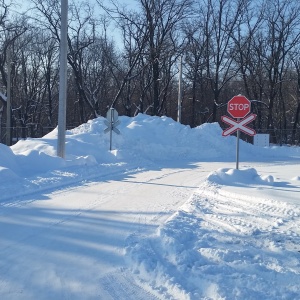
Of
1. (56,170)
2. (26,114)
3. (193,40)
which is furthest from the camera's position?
(26,114)

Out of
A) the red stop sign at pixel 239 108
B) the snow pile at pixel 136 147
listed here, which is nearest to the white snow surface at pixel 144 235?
the snow pile at pixel 136 147

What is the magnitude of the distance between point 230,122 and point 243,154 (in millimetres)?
17226

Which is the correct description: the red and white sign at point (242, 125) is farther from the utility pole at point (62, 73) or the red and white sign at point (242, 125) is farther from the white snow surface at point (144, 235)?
A: the utility pole at point (62, 73)

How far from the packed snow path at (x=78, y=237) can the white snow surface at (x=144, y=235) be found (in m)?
0.02

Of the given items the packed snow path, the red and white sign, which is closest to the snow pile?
the packed snow path

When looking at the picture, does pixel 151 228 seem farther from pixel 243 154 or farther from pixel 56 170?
pixel 243 154

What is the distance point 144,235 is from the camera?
7172mm

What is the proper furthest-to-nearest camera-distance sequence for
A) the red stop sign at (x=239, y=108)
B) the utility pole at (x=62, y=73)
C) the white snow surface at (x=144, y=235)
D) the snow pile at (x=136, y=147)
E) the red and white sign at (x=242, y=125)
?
1. the utility pole at (x=62, y=73)
2. the snow pile at (x=136, y=147)
3. the red stop sign at (x=239, y=108)
4. the red and white sign at (x=242, y=125)
5. the white snow surface at (x=144, y=235)

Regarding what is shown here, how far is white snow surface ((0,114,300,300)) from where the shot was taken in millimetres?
4918

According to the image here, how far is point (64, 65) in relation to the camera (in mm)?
17250

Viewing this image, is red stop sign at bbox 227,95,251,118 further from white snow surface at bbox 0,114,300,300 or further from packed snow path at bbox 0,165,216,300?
packed snow path at bbox 0,165,216,300

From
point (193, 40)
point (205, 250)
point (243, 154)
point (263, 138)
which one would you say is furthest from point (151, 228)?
point (193, 40)

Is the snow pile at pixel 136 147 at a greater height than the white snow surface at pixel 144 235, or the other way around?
the snow pile at pixel 136 147

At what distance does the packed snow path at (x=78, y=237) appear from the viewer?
4944 mm
